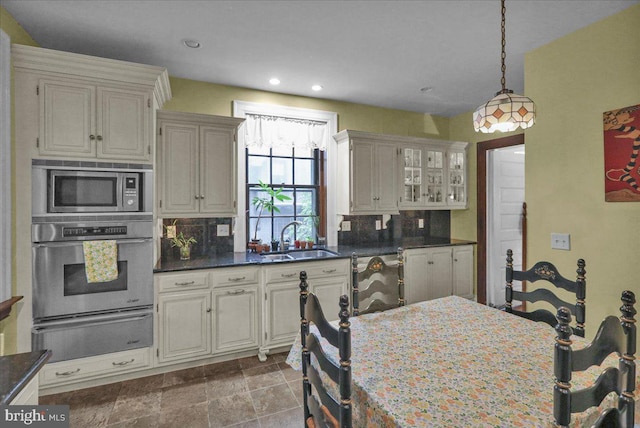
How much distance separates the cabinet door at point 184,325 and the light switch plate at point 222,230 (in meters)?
0.79

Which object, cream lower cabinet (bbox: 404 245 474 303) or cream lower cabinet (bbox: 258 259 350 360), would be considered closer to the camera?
cream lower cabinet (bbox: 258 259 350 360)

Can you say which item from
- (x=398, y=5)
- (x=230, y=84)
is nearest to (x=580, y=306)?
(x=398, y=5)

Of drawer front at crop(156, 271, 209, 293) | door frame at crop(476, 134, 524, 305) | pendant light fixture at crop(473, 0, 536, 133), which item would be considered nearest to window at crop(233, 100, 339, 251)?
drawer front at crop(156, 271, 209, 293)

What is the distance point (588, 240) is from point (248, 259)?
9.11 ft

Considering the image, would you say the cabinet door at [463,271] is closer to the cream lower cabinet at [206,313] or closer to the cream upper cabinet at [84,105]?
the cream lower cabinet at [206,313]

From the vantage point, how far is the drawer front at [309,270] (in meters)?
2.91

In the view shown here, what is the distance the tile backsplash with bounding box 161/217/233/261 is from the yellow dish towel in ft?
2.29

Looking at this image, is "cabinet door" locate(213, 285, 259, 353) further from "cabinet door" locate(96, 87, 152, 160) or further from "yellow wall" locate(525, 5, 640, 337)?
"yellow wall" locate(525, 5, 640, 337)

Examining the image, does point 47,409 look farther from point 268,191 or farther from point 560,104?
point 560,104

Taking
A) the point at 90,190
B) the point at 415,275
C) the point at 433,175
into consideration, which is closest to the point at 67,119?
the point at 90,190

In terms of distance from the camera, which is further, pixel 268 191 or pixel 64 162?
pixel 268 191

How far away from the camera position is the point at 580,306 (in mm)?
1732

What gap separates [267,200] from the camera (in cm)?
362

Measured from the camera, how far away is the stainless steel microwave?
7.23 feet
